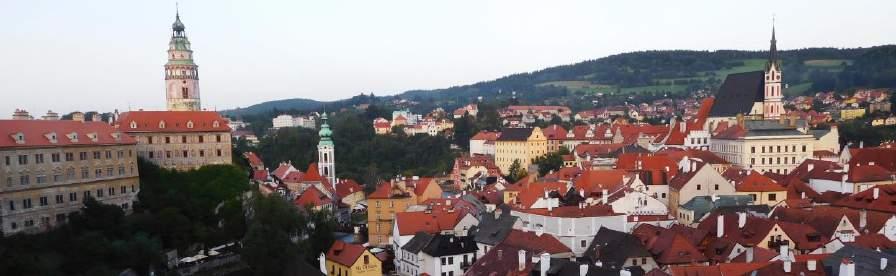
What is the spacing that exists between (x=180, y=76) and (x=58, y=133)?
40483 millimetres

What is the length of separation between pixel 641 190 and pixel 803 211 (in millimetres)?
10490

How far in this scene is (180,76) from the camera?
3152 inches

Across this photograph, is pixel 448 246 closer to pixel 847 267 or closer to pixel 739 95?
pixel 847 267

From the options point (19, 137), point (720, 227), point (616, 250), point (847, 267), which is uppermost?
point (19, 137)

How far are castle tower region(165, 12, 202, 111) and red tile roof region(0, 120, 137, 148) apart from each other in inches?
1419

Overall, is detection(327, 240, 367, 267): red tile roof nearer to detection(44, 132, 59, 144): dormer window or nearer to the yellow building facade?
detection(44, 132, 59, 144): dormer window

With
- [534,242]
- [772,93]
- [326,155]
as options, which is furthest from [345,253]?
[772,93]

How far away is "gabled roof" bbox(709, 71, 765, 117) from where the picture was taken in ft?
252

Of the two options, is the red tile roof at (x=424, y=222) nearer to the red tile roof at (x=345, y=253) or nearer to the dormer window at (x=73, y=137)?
the red tile roof at (x=345, y=253)

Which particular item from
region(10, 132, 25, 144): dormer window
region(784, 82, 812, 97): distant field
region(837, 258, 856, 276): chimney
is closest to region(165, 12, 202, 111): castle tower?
region(10, 132, 25, 144): dormer window

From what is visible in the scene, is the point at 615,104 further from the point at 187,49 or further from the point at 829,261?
the point at 829,261

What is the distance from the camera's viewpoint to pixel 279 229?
41125 millimetres

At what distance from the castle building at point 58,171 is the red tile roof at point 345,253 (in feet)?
39.8

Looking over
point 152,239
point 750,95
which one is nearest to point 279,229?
point 152,239
